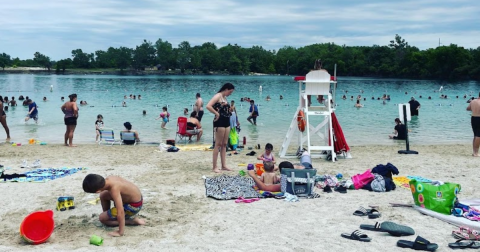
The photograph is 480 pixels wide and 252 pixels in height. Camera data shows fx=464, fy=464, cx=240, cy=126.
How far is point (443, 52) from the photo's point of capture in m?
98.2

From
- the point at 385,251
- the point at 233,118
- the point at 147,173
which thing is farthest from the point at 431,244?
the point at 233,118

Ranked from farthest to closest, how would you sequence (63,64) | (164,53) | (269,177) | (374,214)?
(164,53) → (63,64) → (269,177) → (374,214)

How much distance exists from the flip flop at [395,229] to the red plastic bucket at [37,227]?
4044mm

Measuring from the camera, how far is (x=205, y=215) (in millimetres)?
6477

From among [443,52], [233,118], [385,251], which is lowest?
[385,251]

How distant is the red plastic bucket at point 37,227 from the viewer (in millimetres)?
5343

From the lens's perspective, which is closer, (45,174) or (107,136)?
(45,174)

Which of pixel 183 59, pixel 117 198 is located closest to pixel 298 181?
pixel 117 198

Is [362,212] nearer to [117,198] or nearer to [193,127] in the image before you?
[117,198]

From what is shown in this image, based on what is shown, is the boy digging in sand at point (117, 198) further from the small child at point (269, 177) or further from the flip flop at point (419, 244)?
the flip flop at point (419, 244)

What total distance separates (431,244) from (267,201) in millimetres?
2643

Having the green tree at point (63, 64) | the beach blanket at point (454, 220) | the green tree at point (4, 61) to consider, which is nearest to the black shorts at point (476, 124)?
the beach blanket at point (454, 220)

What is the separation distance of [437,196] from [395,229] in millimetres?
1195

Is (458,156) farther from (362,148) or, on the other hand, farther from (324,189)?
(324,189)
